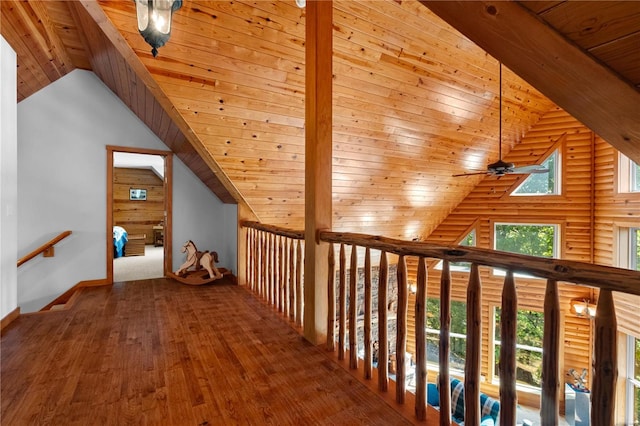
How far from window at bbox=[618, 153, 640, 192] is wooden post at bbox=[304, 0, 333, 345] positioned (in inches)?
207

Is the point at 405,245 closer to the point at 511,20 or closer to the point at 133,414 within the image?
the point at 511,20

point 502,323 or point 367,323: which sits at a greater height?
point 502,323

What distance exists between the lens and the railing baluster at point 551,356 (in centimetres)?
105

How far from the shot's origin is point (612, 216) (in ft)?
16.0

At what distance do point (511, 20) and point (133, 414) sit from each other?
2311 millimetres

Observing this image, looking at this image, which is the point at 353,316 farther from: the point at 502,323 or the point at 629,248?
the point at 629,248

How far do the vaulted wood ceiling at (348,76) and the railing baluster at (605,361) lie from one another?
70cm

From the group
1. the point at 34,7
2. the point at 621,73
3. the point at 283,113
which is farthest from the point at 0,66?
the point at 621,73

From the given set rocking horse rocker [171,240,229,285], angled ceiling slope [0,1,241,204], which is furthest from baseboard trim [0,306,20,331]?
angled ceiling slope [0,1,241,204]

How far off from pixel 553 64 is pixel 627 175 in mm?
5372

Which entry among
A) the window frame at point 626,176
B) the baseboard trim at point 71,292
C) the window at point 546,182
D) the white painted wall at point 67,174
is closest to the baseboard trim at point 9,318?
the baseboard trim at point 71,292

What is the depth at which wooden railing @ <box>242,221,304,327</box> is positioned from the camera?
8.70 ft

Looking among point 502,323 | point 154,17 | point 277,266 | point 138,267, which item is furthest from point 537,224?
point 138,267

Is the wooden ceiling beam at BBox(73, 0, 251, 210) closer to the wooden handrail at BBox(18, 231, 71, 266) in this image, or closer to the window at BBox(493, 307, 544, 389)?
the wooden handrail at BBox(18, 231, 71, 266)
